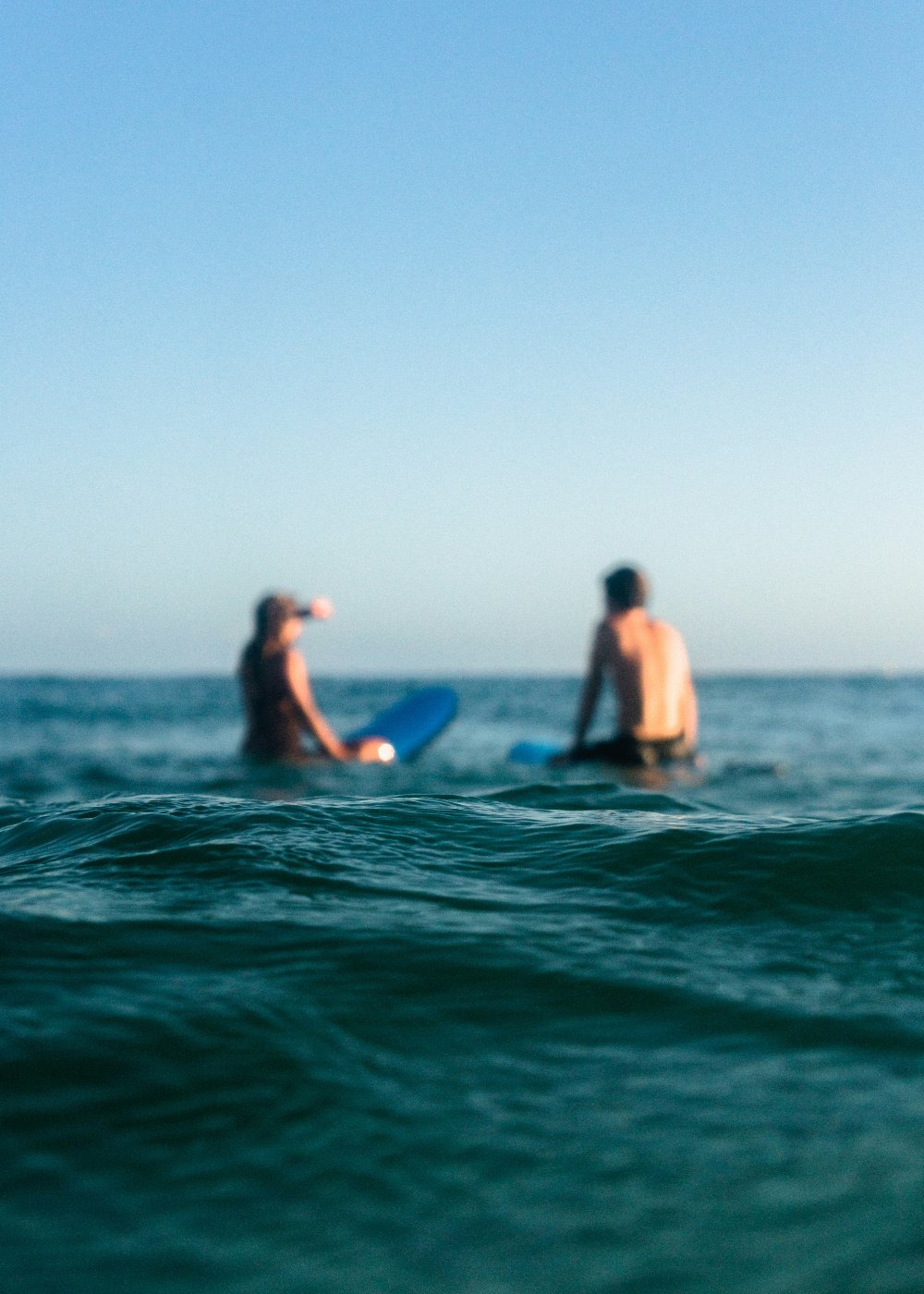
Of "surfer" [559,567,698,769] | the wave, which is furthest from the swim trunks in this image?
the wave

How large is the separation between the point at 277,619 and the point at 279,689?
0.58 metres

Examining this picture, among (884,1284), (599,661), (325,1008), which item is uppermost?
(599,661)

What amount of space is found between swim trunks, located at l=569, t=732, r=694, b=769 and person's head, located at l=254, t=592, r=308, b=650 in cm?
271

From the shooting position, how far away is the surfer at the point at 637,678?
7.74 metres

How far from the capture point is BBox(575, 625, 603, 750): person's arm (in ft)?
25.9

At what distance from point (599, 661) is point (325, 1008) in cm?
591

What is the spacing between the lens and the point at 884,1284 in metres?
1.44

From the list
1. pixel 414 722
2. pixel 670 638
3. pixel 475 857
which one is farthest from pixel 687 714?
pixel 475 857

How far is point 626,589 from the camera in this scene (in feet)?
25.1

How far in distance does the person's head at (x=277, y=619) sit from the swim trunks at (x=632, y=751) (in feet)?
8.90

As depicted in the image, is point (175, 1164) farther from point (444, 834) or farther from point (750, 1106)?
point (444, 834)

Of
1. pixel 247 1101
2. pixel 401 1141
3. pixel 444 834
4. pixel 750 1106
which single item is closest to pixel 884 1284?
pixel 750 1106

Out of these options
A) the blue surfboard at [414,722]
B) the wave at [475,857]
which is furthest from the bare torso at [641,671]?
the blue surfboard at [414,722]

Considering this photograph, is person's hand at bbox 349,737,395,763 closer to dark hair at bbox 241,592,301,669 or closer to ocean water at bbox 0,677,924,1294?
dark hair at bbox 241,592,301,669
